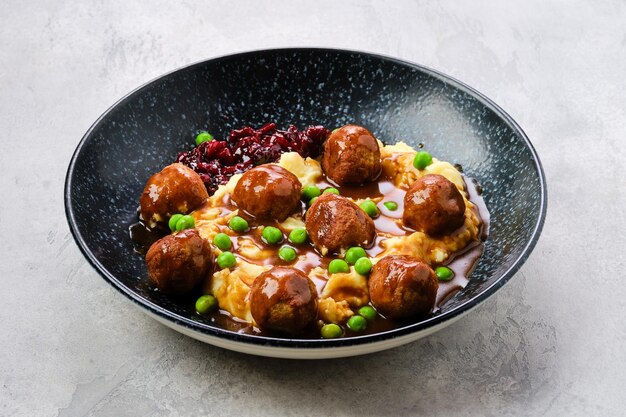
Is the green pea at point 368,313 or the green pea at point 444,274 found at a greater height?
the green pea at point 444,274

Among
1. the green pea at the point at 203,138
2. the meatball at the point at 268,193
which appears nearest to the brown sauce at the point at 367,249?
the meatball at the point at 268,193

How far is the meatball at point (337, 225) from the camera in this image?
6527 millimetres

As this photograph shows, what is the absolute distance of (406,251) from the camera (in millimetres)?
6547

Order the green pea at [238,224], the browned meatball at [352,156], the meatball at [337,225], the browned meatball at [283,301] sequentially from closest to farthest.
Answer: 1. the browned meatball at [283,301]
2. the meatball at [337,225]
3. the green pea at [238,224]
4. the browned meatball at [352,156]

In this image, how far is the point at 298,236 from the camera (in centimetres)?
671

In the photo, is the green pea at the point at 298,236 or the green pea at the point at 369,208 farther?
the green pea at the point at 369,208

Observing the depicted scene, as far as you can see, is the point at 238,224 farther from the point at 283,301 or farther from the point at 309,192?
the point at 283,301

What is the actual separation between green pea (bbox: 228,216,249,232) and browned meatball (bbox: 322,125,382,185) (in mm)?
1094

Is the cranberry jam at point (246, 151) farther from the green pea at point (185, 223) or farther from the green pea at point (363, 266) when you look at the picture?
the green pea at point (363, 266)

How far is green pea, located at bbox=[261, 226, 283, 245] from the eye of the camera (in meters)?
6.70

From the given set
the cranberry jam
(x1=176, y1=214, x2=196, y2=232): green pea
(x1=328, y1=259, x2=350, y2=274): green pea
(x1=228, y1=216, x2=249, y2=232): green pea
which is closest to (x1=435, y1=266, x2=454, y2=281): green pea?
(x1=328, y1=259, x2=350, y2=274): green pea

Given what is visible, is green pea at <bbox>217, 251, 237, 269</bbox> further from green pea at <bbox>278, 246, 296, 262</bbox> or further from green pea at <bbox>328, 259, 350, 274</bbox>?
green pea at <bbox>328, 259, 350, 274</bbox>

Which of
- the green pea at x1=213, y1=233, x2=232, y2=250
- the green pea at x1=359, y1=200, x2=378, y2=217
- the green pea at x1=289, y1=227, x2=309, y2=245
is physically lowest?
the green pea at x1=213, y1=233, x2=232, y2=250

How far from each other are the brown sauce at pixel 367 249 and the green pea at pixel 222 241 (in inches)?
3.3
